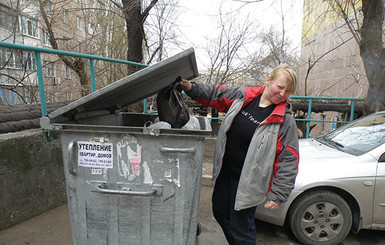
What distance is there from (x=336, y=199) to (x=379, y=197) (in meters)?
0.44

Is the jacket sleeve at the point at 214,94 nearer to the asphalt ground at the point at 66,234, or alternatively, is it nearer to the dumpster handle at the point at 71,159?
the dumpster handle at the point at 71,159

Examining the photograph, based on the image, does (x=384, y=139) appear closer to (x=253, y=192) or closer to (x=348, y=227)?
(x=348, y=227)

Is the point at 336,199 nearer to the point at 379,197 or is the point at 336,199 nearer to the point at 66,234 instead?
the point at 379,197

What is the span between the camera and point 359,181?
2.63 m

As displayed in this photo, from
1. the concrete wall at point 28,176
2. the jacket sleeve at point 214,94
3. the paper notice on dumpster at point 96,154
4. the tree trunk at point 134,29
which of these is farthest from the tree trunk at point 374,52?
the concrete wall at point 28,176

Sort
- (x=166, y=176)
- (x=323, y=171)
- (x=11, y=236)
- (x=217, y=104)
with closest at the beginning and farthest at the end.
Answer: (x=166, y=176)
(x=217, y=104)
(x=11, y=236)
(x=323, y=171)

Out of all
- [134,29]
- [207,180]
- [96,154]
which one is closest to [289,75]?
[96,154]

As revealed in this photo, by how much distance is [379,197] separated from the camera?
2631 millimetres

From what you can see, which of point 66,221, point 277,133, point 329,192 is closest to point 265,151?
point 277,133

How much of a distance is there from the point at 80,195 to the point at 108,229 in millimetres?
305

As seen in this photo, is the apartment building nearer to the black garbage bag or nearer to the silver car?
the black garbage bag

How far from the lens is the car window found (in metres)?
2.92

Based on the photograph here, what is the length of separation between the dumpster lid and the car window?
2.20 metres

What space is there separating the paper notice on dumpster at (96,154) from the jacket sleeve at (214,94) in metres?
0.82
